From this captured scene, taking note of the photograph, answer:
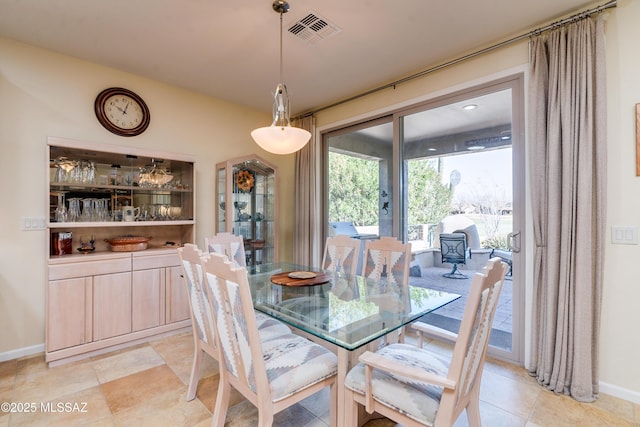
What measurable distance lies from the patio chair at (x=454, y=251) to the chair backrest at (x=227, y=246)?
1.98 meters

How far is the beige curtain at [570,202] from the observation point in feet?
6.48

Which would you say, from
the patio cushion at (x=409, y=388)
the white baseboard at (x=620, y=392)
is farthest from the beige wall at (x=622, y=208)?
the patio cushion at (x=409, y=388)

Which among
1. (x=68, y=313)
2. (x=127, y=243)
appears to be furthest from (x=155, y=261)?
(x=68, y=313)

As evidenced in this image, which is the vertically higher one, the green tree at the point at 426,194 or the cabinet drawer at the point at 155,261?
the green tree at the point at 426,194

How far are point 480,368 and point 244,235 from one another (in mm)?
2873

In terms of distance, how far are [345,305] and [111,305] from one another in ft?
7.18

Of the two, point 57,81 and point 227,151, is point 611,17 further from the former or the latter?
point 57,81

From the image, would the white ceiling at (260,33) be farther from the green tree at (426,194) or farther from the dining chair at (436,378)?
the dining chair at (436,378)

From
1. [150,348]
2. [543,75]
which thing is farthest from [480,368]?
[150,348]

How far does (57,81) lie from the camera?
269 cm

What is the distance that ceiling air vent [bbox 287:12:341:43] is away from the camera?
2.21 meters

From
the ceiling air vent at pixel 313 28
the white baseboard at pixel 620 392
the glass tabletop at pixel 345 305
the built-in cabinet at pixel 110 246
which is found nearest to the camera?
the glass tabletop at pixel 345 305

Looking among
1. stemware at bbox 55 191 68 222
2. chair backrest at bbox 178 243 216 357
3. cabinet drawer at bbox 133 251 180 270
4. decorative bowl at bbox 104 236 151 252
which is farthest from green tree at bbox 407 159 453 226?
stemware at bbox 55 191 68 222

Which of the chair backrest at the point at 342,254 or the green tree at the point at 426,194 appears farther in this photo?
the green tree at the point at 426,194
